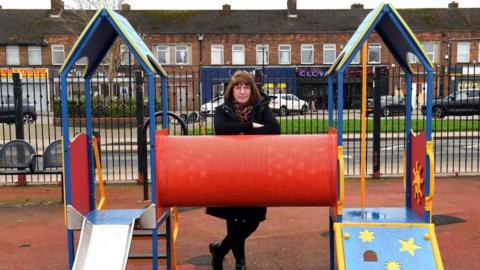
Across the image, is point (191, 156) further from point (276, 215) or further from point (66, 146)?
point (276, 215)

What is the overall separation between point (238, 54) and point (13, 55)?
59.1 feet

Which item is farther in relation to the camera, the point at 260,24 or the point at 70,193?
the point at 260,24

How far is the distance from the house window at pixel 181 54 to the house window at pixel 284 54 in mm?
7489

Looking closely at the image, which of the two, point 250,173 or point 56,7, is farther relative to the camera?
point 56,7

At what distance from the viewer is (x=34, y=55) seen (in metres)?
40.2

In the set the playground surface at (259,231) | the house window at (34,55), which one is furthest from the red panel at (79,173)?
the house window at (34,55)

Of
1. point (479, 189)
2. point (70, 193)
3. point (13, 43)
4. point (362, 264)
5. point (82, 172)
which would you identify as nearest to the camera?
point (362, 264)

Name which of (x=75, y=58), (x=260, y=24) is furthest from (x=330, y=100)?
(x=260, y=24)

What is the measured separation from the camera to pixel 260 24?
4072cm

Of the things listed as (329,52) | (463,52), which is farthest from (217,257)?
(463,52)

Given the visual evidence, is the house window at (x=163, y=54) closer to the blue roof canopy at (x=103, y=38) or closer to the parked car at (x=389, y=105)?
the parked car at (x=389, y=105)

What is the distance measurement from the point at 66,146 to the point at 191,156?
3.19ft

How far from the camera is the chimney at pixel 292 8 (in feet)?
136

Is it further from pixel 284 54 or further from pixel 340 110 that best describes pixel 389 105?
pixel 284 54
